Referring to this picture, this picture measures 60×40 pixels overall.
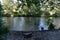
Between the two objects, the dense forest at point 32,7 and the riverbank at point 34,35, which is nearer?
the riverbank at point 34,35

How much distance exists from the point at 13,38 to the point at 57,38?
2174 mm

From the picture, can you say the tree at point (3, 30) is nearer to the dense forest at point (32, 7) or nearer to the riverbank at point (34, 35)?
the riverbank at point (34, 35)

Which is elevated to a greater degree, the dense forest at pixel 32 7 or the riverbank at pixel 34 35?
the dense forest at pixel 32 7

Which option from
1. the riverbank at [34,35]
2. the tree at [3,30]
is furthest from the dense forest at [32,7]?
the tree at [3,30]

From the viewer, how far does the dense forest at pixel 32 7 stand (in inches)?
619

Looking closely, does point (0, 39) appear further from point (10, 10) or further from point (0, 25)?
point (10, 10)

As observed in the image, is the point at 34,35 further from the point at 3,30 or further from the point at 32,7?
the point at 32,7

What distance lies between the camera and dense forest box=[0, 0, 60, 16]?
15.7 metres

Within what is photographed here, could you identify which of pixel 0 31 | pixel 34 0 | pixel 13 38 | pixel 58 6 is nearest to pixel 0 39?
pixel 0 31

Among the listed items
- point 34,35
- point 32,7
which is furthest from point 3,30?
point 32,7

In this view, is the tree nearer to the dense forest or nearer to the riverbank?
the riverbank

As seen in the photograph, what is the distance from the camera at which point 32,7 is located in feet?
60.3

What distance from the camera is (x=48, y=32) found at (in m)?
9.03

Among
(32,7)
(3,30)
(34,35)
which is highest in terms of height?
(32,7)
